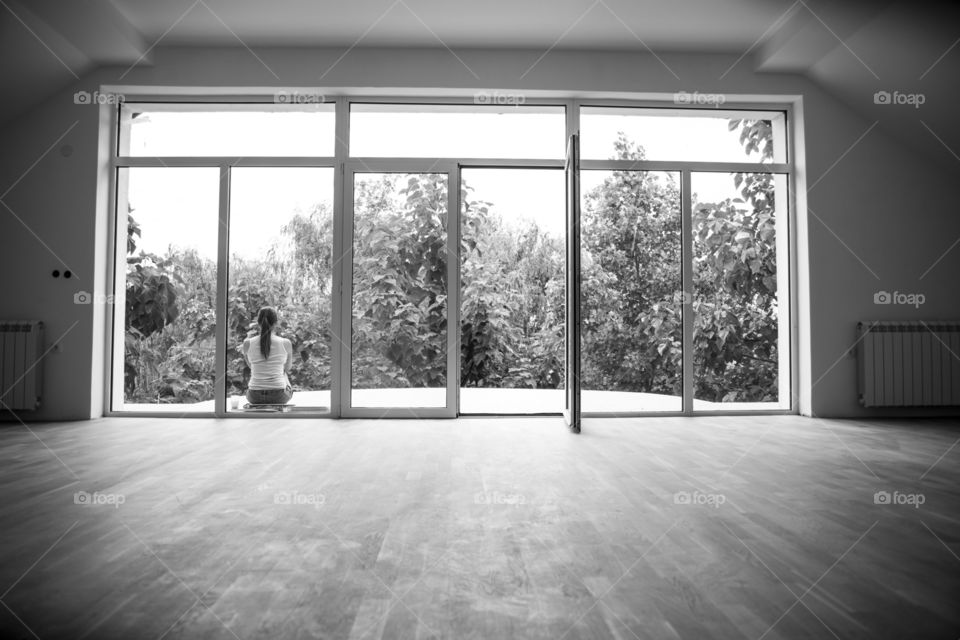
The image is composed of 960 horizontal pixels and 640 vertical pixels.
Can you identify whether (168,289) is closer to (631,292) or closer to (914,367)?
(631,292)

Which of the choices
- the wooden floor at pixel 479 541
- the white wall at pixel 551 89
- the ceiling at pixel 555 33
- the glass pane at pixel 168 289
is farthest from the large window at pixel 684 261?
the glass pane at pixel 168 289

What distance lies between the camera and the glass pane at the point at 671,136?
559 centimetres

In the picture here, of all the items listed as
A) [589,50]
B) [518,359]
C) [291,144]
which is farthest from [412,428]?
[589,50]

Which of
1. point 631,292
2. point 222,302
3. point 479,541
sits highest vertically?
point 631,292

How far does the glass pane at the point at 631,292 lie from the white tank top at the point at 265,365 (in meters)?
2.78

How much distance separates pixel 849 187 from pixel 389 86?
4.29 meters

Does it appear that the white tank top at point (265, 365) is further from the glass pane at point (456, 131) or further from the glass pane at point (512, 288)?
the glass pane at point (456, 131)

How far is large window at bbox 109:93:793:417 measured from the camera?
5.38 metres

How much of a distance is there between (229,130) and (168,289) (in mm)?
1579

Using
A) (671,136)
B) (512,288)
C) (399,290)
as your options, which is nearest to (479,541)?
(399,290)

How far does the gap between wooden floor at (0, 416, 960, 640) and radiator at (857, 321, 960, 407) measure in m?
1.33

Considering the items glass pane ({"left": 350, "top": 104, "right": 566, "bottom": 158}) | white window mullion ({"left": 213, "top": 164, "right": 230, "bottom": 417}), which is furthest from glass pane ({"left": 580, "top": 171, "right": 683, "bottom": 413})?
white window mullion ({"left": 213, "top": 164, "right": 230, "bottom": 417})

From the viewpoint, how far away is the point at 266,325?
5.34 metres

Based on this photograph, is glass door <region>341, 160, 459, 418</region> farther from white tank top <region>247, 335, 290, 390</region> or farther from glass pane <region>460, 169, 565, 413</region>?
white tank top <region>247, 335, 290, 390</region>
